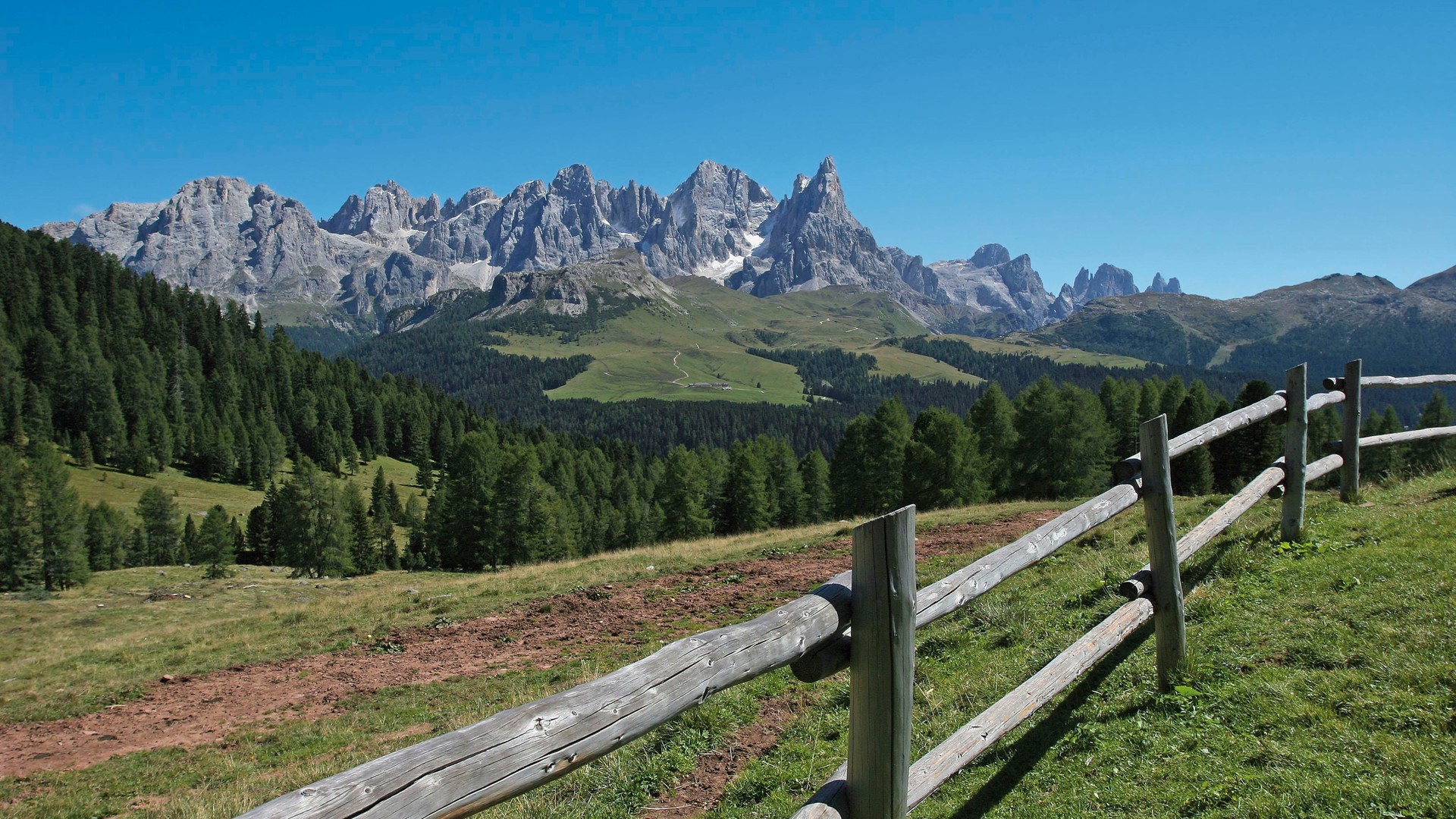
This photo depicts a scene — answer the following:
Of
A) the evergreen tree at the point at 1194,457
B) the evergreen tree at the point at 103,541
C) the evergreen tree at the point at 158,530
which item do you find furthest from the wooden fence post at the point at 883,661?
the evergreen tree at the point at 158,530

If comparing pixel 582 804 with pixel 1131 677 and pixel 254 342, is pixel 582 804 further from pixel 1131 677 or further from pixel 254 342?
pixel 254 342

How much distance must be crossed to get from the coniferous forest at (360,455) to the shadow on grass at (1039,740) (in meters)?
16.4

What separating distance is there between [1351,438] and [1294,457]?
3342 mm

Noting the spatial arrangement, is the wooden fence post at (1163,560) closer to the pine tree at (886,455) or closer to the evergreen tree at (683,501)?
the pine tree at (886,455)

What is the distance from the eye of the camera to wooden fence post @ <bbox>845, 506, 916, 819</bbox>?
12.9 feet

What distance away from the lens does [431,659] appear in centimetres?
1527

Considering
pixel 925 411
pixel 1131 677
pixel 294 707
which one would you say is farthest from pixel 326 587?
pixel 925 411

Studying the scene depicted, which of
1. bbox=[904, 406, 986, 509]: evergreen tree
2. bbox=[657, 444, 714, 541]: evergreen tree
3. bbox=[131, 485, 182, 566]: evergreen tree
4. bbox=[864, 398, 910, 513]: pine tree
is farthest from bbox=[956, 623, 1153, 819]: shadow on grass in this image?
bbox=[131, 485, 182, 566]: evergreen tree

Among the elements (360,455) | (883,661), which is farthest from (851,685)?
(360,455)

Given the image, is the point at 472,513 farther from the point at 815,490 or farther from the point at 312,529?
the point at 815,490

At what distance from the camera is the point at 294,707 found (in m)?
13.1

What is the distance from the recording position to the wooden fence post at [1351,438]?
40.2ft

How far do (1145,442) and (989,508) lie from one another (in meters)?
21.0

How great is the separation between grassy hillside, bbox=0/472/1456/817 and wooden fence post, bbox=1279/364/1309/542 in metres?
0.32
